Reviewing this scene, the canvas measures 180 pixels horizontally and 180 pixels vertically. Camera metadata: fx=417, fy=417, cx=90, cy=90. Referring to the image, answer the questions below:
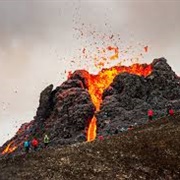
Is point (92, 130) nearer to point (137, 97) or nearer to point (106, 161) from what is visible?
point (137, 97)

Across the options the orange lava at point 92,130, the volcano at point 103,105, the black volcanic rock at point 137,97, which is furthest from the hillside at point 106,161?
the orange lava at point 92,130

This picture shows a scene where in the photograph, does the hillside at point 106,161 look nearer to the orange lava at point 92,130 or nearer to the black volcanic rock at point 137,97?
the black volcanic rock at point 137,97

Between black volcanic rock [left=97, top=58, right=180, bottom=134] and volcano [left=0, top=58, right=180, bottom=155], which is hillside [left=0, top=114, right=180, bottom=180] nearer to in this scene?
volcano [left=0, top=58, right=180, bottom=155]

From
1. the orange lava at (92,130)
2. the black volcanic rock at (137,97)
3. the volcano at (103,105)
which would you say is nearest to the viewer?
the orange lava at (92,130)

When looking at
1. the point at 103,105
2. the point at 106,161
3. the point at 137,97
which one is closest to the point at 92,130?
the point at 103,105

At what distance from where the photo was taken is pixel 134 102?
170 m

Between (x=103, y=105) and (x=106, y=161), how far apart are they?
119 metres

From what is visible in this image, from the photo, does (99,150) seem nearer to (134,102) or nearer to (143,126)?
(143,126)

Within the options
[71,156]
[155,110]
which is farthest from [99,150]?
[155,110]

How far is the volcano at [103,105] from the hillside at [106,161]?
270 feet

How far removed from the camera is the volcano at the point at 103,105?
15975 cm

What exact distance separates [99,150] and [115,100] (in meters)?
115

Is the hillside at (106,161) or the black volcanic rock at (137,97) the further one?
the black volcanic rock at (137,97)

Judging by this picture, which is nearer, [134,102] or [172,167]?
[172,167]
